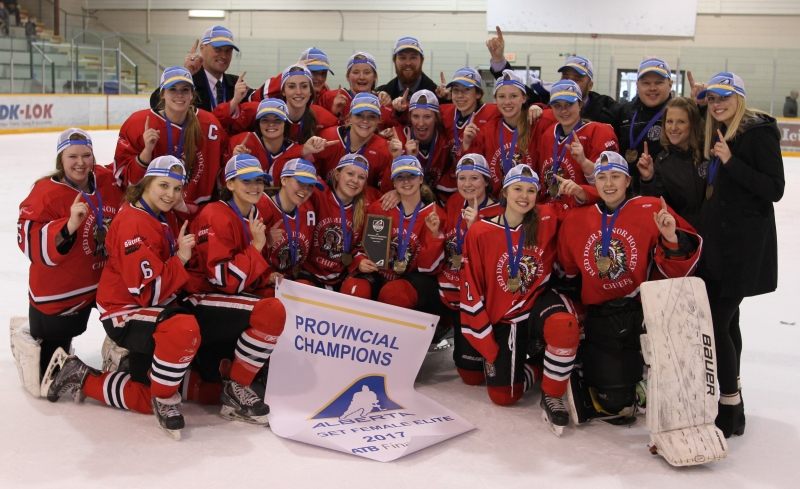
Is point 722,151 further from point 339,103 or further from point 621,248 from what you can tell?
point 339,103

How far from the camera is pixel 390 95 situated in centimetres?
493

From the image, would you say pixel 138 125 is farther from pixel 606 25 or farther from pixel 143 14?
pixel 143 14

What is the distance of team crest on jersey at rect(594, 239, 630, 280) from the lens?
10.8ft

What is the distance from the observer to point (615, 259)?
3.31 m

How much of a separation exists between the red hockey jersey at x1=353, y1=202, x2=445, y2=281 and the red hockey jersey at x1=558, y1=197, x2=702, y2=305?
28.7 inches

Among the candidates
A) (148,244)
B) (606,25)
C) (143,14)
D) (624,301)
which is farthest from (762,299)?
(143,14)

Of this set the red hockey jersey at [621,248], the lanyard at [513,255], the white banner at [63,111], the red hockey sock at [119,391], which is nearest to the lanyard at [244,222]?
the red hockey sock at [119,391]

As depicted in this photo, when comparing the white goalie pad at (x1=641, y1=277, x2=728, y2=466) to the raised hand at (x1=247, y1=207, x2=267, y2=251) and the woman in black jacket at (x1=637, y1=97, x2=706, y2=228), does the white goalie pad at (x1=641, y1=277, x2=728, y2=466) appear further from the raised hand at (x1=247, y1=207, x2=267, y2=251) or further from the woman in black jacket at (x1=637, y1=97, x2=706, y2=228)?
the raised hand at (x1=247, y1=207, x2=267, y2=251)

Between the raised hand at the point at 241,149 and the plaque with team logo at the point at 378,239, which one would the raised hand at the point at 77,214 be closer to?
the raised hand at the point at 241,149

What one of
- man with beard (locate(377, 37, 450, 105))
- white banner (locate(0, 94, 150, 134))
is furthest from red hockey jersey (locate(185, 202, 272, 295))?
white banner (locate(0, 94, 150, 134))

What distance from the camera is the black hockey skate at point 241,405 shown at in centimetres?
315

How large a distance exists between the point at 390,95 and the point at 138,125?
5.63 feet

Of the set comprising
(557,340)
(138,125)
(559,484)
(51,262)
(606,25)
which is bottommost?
(559,484)

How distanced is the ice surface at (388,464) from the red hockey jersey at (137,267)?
1.62 feet
